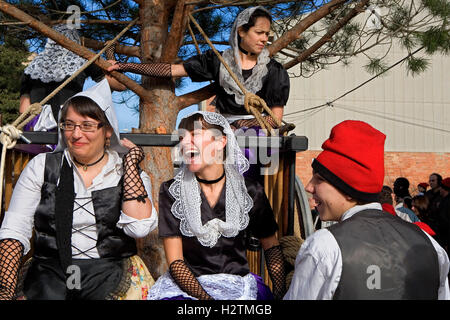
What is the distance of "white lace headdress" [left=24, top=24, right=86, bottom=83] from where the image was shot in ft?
10.8

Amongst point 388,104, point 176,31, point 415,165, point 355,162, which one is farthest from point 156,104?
point 415,165

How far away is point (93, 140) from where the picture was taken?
6.93 feet

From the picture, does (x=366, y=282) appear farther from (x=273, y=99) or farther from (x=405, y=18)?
(x=405, y=18)

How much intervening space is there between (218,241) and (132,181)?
469 millimetres

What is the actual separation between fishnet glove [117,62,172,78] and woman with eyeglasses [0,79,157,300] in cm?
110

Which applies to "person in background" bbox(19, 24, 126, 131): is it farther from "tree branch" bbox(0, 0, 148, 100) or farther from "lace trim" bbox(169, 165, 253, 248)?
"lace trim" bbox(169, 165, 253, 248)

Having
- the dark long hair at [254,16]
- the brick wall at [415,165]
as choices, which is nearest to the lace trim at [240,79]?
the dark long hair at [254,16]

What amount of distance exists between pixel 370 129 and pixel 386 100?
14.7 meters

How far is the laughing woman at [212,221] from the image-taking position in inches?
83.2

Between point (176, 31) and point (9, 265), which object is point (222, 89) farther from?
point (9, 265)

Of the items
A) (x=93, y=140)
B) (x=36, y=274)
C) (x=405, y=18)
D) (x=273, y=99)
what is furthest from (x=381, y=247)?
(x=405, y=18)

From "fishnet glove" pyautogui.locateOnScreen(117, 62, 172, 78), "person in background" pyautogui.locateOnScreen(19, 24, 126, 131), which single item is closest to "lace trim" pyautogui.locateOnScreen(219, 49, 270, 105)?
"fishnet glove" pyautogui.locateOnScreen(117, 62, 172, 78)

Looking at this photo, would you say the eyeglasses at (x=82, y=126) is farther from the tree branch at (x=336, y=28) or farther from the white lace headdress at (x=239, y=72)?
the tree branch at (x=336, y=28)

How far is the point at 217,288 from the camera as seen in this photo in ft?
6.90
